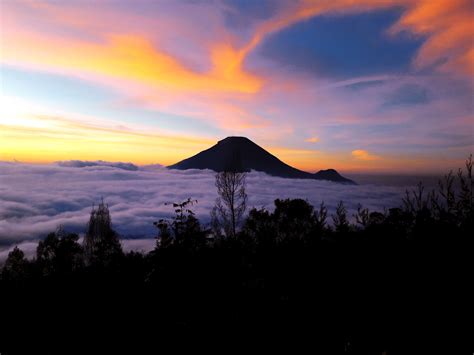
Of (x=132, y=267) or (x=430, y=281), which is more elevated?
(x=430, y=281)

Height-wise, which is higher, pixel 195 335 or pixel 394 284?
pixel 394 284

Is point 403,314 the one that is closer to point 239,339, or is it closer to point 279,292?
point 279,292

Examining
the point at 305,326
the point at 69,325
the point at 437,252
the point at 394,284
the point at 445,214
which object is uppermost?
the point at 445,214

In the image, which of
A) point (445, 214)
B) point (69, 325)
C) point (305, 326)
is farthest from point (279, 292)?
point (445, 214)

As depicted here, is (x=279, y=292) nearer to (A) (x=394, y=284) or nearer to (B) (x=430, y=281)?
(A) (x=394, y=284)

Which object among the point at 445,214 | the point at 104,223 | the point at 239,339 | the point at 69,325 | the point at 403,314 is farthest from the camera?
the point at 104,223

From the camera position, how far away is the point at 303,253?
9.55 metres

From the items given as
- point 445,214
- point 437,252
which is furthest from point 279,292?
point 445,214

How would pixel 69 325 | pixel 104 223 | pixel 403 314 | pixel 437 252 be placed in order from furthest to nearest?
pixel 104 223
pixel 437 252
pixel 69 325
pixel 403 314

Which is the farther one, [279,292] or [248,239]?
[248,239]

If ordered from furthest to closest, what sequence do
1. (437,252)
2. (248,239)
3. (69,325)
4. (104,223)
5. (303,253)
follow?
(104,223) → (248,239) → (303,253) → (437,252) → (69,325)

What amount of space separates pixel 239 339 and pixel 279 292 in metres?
1.82

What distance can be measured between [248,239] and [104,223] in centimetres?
4026

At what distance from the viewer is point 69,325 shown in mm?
6859
